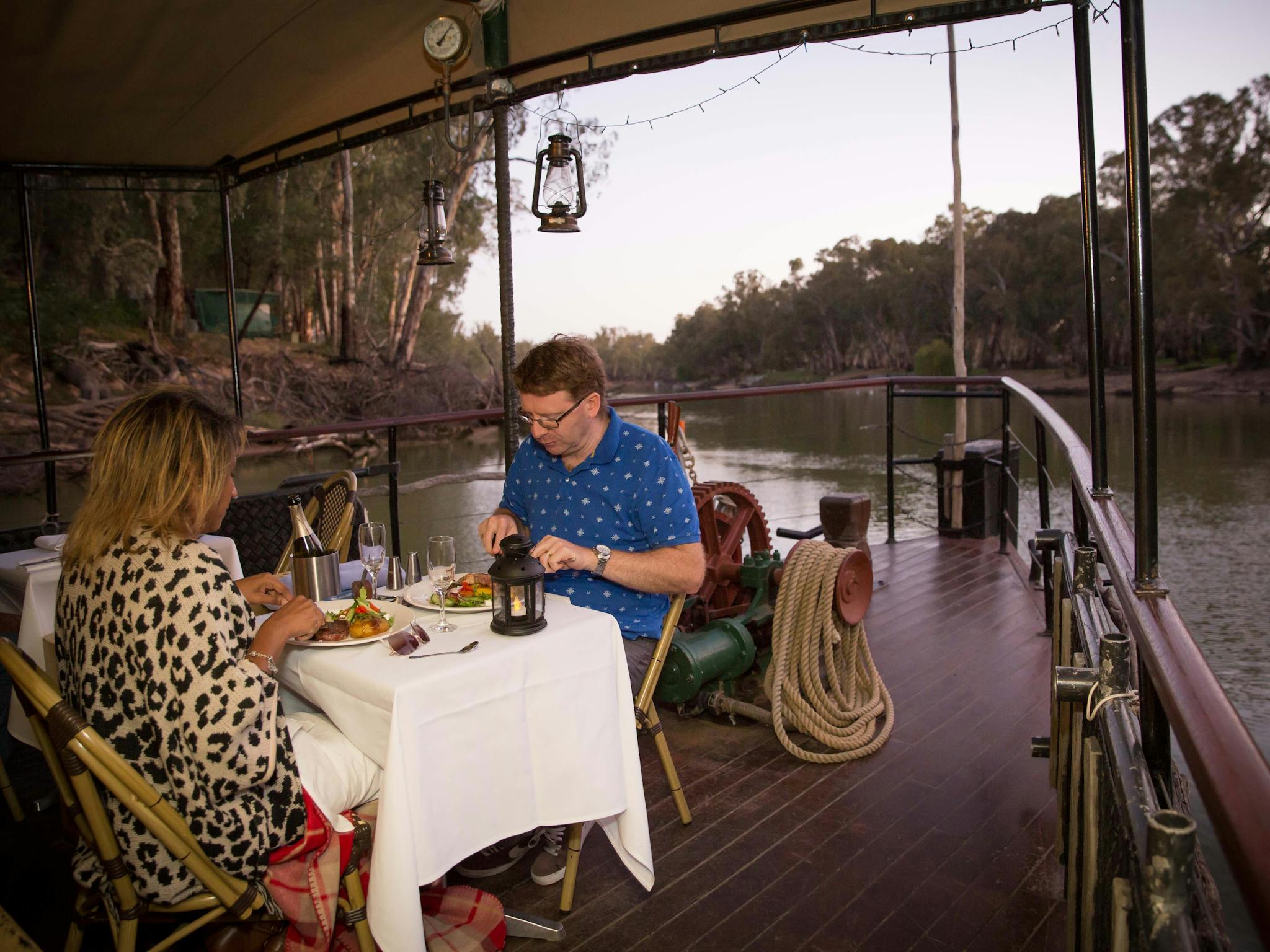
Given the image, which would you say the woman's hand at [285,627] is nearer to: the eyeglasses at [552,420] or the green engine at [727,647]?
the eyeglasses at [552,420]

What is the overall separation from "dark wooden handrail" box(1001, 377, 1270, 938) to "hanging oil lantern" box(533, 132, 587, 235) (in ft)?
8.23

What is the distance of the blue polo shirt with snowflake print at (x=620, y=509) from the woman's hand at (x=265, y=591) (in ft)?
2.21

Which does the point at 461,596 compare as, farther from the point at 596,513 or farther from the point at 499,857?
the point at 499,857

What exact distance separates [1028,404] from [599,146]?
61.8ft

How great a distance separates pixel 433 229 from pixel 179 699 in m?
2.87

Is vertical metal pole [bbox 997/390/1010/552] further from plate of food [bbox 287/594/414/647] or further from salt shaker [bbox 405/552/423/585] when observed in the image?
plate of food [bbox 287/594/414/647]

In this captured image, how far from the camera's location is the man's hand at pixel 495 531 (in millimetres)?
2311

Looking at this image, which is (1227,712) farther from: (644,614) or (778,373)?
(778,373)

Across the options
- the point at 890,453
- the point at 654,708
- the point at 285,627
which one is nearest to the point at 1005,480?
the point at 890,453

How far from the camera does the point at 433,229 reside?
393 centimetres

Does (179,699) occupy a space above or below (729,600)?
above

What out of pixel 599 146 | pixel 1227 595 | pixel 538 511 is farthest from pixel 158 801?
pixel 599 146

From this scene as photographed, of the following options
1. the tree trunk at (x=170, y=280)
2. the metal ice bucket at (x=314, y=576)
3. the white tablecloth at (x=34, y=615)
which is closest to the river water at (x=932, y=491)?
the white tablecloth at (x=34, y=615)

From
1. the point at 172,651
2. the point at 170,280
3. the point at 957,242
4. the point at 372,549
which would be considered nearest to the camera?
the point at 172,651
